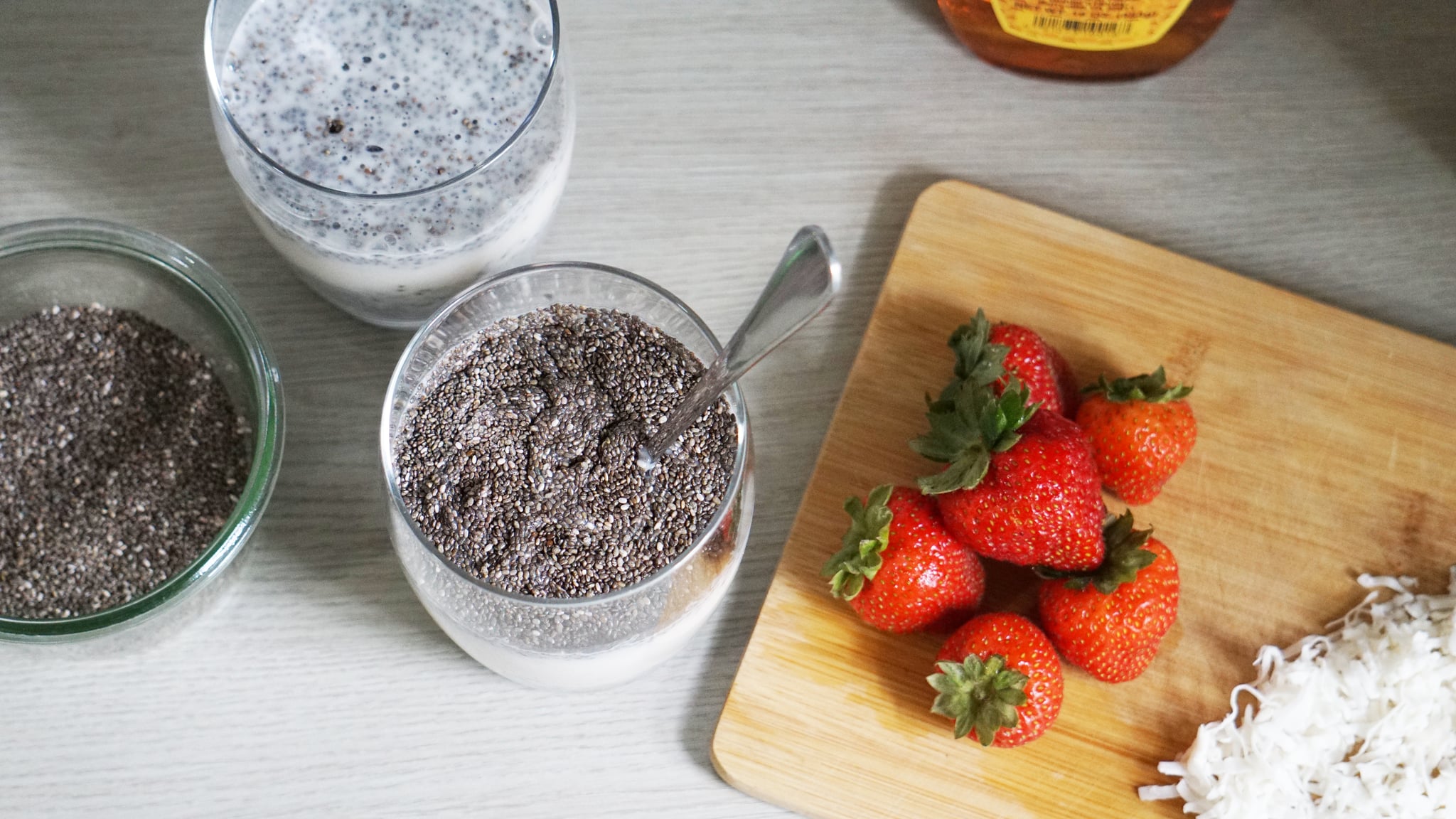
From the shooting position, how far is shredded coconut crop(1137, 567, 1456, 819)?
1134 millimetres

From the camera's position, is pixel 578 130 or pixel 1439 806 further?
pixel 578 130

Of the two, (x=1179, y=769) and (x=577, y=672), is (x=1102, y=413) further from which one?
(x=577, y=672)

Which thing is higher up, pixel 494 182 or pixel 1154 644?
pixel 494 182

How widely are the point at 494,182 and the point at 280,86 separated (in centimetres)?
20

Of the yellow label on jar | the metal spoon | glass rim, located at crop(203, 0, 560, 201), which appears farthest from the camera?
the yellow label on jar

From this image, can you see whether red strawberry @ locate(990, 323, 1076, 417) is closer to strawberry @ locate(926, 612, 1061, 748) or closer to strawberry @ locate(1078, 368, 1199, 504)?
strawberry @ locate(1078, 368, 1199, 504)

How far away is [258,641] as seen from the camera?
3.92 ft

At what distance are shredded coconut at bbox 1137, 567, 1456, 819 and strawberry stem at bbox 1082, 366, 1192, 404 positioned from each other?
248mm

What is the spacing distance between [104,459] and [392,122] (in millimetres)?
393

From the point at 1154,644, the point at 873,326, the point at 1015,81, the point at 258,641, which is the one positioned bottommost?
the point at 258,641

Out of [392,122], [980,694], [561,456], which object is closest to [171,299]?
[392,122]

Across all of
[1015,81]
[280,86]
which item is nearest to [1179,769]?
[1015,81]

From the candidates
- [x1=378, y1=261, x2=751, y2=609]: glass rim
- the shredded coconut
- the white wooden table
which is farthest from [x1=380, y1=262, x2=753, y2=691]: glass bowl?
the shredded coconut

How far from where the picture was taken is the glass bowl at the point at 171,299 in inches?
43.9
